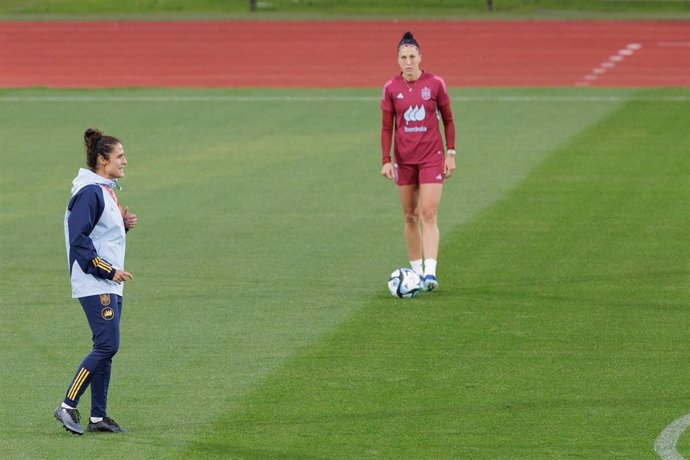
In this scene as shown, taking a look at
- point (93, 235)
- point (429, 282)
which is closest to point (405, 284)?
point (429, 282)

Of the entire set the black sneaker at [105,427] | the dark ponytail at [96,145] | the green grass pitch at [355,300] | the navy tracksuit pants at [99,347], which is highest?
the dark ponytail at [96,145]

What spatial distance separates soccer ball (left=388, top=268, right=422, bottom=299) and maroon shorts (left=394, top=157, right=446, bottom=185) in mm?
919

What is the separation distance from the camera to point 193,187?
20.3 m

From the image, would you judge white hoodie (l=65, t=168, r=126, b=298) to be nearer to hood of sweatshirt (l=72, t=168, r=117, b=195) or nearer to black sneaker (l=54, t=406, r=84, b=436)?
hood of sweatshirt (l=72, t=168, r=117, b=195)

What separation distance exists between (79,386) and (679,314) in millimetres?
5652

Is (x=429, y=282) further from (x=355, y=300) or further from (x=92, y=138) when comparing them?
(x=92, y=138)

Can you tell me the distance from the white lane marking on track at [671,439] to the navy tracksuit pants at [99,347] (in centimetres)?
340

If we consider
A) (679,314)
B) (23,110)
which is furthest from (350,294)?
(23,110)

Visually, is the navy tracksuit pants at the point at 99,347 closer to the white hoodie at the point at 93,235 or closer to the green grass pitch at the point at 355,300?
the white hoodie at the point at 93,235

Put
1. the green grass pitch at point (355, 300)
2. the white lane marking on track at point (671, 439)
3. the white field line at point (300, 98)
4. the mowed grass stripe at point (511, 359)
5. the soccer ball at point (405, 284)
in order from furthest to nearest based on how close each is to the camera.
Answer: the white field line at point (300, 98) < the soccer ball at point (405, 284) < the green grass pitch at point (355, 300) < the mowed grass stripe at point (511, 359) < the white lane marking on track at point (671, 439)

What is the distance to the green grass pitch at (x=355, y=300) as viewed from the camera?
9977 millimetres

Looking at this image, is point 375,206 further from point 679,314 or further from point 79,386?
point 79,386

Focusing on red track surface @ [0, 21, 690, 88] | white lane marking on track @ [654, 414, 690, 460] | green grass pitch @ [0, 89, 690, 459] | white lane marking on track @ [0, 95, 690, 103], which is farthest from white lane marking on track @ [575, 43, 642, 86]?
white lane marking on track @ [654, 414, 690, 460]

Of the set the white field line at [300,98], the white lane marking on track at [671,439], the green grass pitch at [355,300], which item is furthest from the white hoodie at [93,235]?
the white field line at [300,98]
